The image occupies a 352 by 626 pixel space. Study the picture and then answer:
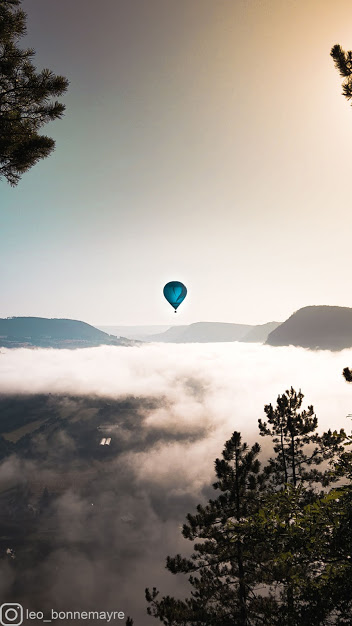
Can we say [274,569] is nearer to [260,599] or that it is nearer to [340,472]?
[260,599]

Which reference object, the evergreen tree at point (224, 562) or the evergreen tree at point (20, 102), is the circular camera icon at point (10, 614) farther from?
the evergreen tree at point (20, 102)

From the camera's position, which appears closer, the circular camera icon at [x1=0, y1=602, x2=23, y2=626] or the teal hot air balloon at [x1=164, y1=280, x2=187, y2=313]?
the circular camera icon at [x1=0, y1=602, x2=23, y2=626]

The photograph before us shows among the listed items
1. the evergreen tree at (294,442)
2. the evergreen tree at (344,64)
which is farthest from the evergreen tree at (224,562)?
the evergreen tree at (344,64)

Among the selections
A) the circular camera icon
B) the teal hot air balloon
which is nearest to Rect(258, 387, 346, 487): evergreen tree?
the teal hot air balloon

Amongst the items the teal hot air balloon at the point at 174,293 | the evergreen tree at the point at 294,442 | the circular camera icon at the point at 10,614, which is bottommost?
the circular camera icon at the point at 10,614

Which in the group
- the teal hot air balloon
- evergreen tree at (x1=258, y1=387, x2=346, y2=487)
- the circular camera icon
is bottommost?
the circular camera icon

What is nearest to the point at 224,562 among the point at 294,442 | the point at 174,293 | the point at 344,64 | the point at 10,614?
the point at 294,442

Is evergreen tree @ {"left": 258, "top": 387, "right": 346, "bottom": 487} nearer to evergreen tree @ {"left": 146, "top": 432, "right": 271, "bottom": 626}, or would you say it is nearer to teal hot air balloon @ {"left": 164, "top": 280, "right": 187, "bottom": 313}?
evergreen tree @ {"left": 146, "top": 432, "right": 271, "bottom": 626}
